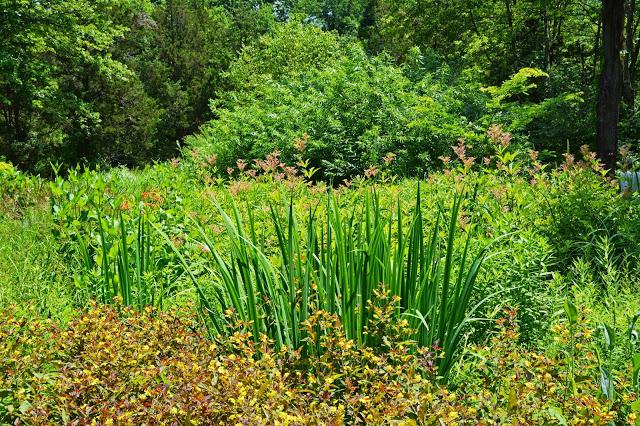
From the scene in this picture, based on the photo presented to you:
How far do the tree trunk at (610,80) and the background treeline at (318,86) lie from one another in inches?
48.1

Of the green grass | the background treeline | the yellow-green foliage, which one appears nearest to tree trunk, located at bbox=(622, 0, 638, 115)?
the background treeline

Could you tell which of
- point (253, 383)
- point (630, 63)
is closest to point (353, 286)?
point (253, 383)

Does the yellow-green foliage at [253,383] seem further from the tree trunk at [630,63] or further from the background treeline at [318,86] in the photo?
Result: the tree trunk at [630,63]

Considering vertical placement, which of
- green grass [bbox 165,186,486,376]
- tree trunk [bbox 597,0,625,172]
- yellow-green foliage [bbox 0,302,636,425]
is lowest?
yellow-green foliage [bbox 0,302,636,425]

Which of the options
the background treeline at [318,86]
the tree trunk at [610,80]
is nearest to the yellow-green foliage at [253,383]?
the background treeline at [318,86]

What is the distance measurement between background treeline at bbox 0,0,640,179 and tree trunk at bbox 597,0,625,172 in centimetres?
122

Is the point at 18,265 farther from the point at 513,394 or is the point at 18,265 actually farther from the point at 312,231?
the point at 513,394

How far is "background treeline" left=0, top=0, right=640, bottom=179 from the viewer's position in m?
9.28

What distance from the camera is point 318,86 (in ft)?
41.0

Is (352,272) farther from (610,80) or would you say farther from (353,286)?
(610,80)

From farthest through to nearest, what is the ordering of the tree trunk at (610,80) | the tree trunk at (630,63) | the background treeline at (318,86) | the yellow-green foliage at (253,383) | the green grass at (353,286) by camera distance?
the tree trunk at (630,63) → the background treeline at (318,86) → the tree trunk at (610,80) → the green grass at (353,286) → the yellow-green foliage at (253,383)

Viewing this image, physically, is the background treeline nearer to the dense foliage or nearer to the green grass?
the dense foliage

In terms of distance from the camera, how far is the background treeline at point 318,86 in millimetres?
9281

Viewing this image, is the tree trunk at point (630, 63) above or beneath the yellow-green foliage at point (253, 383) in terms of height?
above
